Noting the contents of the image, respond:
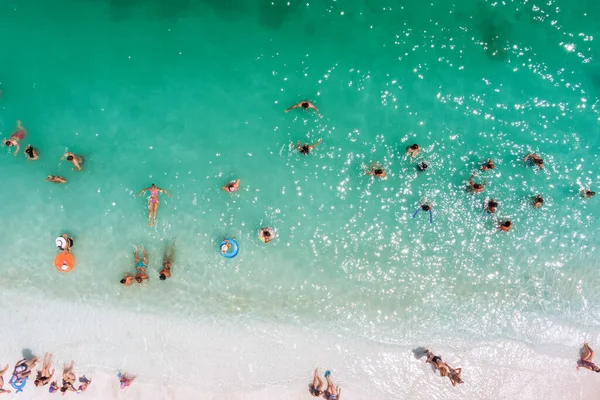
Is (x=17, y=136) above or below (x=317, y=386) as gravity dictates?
above

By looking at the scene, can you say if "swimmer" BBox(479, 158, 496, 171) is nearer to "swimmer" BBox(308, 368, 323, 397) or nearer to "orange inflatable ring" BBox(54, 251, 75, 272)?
"swimmer" BBox(308, 368, 323, 397)

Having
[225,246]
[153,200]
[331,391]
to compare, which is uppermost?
[153,200]

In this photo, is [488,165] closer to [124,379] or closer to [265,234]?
[265,234]

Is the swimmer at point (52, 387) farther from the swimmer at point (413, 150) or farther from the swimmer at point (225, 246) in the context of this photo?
the swimmer at point (413, 150)

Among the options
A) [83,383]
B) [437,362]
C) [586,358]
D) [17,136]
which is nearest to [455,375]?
[437,362]

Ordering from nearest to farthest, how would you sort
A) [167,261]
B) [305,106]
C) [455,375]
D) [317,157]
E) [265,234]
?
[455,375] < [305,106] < [265,234] < [317,157] < [167,261]

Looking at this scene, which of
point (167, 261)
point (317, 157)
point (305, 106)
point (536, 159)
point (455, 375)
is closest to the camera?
point (455, 375)

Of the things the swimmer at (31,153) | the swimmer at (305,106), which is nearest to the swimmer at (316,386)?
the swimmer at (305,106)

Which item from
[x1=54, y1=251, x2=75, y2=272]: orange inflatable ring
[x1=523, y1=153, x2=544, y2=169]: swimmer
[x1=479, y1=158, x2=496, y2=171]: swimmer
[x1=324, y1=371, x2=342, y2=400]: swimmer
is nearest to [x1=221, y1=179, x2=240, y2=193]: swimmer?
[x1=54, y1=251, x2=75, y2=272]: orange inflatable ring
